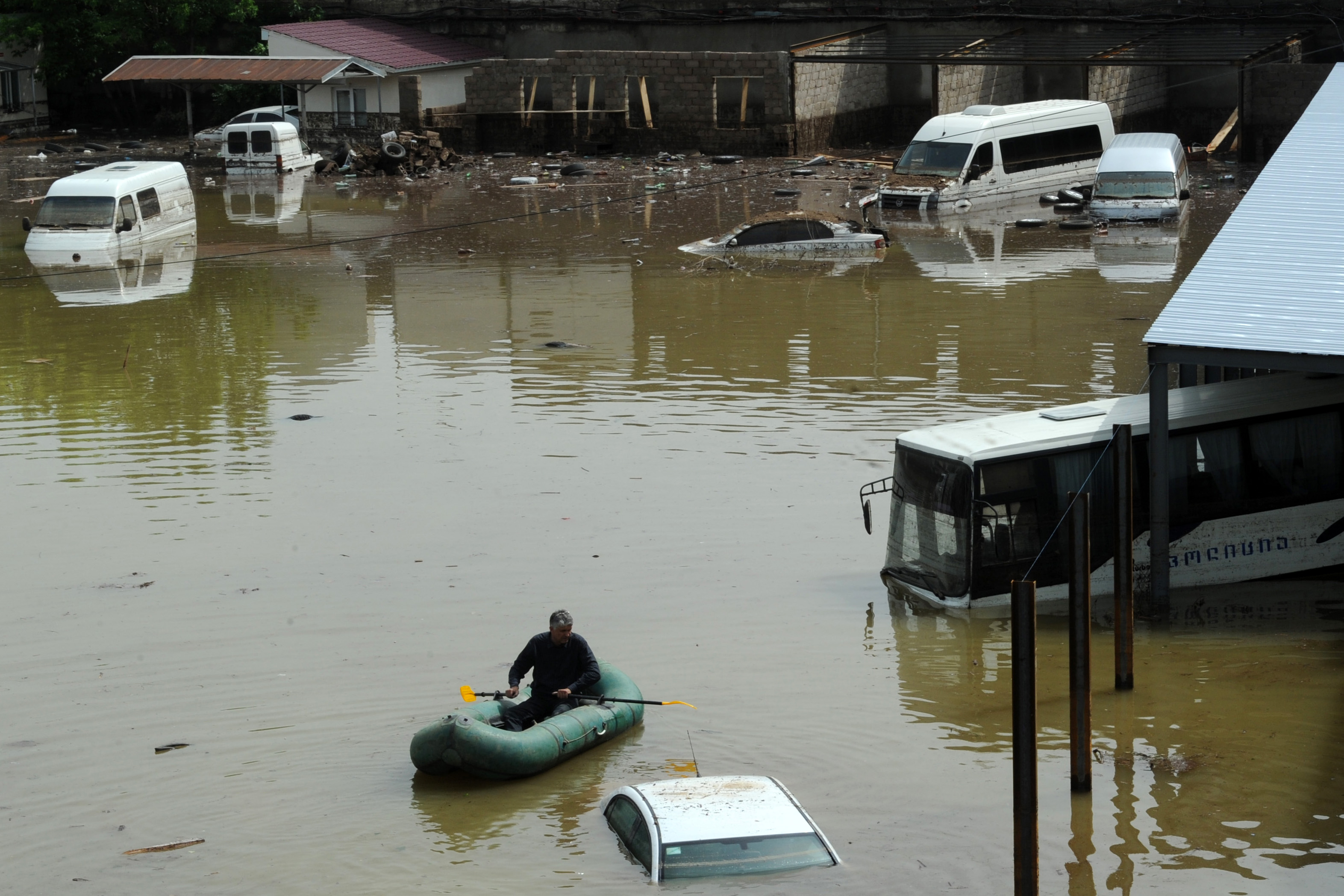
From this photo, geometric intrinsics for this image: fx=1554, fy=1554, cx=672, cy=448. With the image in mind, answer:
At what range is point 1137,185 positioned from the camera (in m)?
35.4

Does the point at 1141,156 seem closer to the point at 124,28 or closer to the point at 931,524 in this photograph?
the point at 931,524

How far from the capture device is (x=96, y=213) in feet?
112

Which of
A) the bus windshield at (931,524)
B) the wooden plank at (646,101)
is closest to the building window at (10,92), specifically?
the wooden plank at (646,101)

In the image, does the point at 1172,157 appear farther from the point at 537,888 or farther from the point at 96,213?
the point at 537,888

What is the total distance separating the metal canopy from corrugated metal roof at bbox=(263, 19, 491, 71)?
1314cm

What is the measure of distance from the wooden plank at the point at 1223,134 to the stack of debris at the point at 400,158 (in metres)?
23.6

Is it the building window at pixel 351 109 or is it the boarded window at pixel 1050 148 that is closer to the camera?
the boarded window at pixel 1050 148

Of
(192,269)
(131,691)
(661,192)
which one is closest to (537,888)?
(131,691)

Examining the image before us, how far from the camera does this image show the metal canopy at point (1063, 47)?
4416 cm

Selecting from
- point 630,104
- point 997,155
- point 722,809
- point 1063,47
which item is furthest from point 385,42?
point 722,809

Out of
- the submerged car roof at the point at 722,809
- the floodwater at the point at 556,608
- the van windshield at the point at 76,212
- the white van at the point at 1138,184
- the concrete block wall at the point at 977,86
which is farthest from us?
the concrete block wall at the point at 977,86

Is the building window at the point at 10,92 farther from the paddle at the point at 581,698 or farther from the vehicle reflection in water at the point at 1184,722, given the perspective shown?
the paddle at the point at 581,698

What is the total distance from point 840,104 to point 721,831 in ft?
145

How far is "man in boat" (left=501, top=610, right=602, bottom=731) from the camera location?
462 inches
